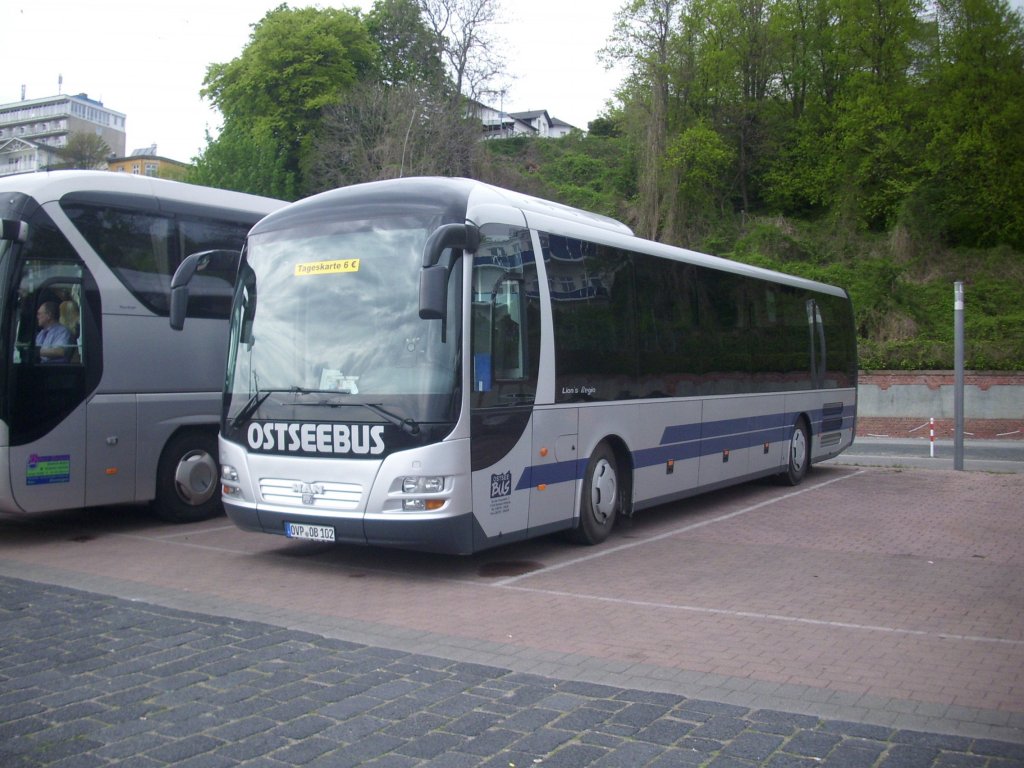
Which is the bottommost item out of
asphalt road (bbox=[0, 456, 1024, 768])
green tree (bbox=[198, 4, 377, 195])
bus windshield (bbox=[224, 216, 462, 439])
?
asphalt road (bbox=[0, 456, 1024, 768])

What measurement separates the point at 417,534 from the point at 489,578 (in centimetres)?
103

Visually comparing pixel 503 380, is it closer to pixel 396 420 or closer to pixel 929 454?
pixel 396 420

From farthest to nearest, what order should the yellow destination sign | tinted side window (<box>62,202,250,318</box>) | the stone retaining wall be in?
the stone retaining wall → tinted side window (<box>62,202,250,318</box>) → the yellow destination sign

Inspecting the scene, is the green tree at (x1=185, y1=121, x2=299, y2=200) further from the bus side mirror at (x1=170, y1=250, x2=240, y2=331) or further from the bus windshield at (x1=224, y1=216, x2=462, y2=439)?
the bus windshield at (x1=224, y1=216, x2=462, y2=439)

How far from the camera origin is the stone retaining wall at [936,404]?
29.4 metres

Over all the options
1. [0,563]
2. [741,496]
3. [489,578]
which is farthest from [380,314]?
[741,496]

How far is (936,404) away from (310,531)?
26.6m

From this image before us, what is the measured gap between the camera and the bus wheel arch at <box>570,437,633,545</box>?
10.3 meters

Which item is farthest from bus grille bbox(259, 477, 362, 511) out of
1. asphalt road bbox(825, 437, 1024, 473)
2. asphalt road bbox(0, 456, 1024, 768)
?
asphalt road bbox(825, 437, 1024, 473)

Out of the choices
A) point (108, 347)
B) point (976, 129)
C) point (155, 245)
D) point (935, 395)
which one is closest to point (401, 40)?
point (976, 129)

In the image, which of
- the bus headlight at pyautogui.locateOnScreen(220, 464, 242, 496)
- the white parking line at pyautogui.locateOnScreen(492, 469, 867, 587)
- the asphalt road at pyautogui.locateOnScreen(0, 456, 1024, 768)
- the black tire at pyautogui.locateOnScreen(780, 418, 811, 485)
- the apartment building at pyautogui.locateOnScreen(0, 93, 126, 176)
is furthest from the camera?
the apartment building at pyautogui.locateOnScreen(0, 93, 126, 176)

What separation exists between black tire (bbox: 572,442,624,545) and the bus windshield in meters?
2.50

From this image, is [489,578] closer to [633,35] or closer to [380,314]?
[380,314]

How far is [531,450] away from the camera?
9.24m
